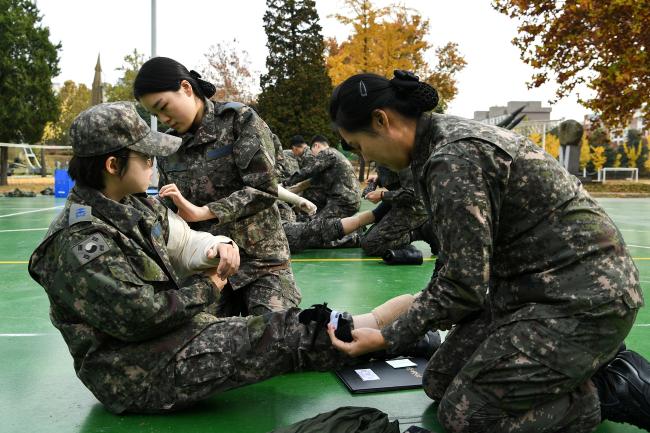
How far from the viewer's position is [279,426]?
246 centimetres

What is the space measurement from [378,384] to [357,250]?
478 centimetres

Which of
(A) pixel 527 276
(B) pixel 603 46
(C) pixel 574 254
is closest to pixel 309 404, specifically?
(A) pixel 527 276

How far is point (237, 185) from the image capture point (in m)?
3.54

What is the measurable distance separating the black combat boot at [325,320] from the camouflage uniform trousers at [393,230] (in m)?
4.26

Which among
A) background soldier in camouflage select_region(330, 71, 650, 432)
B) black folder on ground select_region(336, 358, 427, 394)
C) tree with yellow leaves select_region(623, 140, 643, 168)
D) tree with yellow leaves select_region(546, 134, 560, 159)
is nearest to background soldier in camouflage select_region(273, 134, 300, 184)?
black folder on ground select_region(336, 358, 427, 394)

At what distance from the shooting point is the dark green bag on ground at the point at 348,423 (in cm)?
219

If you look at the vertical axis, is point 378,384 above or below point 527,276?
below

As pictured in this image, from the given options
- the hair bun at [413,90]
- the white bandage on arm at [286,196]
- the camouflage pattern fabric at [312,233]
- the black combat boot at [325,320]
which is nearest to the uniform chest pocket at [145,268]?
the black combat boot at [325,320]

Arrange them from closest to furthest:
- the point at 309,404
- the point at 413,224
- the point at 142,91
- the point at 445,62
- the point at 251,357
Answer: the point at 251,357
the point at 309,404
the point at 142,91
the point at 413,224
the point at 445,62

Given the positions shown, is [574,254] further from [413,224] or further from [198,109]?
[413,224]

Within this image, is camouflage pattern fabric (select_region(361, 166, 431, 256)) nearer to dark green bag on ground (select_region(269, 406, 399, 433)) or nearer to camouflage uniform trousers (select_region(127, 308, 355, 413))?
camouflage uniform trousers (select_region(127, 308, 355, 413))

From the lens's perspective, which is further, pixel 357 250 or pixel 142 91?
pixel 357 250

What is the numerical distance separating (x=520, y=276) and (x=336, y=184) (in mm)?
5658

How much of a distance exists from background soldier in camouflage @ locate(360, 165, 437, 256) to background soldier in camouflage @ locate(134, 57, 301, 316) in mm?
3087
